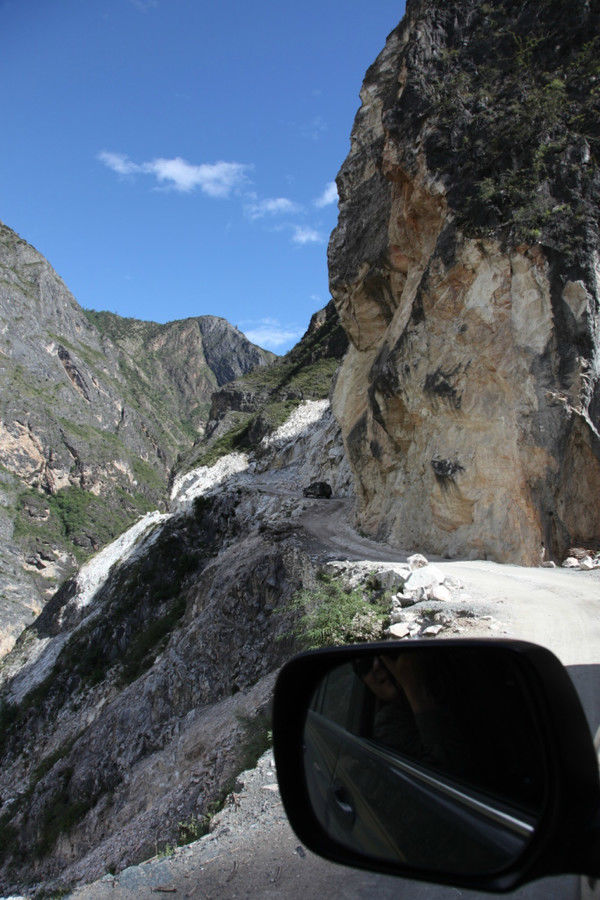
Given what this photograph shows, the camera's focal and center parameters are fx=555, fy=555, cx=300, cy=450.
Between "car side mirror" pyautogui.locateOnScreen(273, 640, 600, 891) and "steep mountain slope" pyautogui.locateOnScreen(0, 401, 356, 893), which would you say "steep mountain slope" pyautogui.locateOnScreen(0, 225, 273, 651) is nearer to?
"steep mountain slope" pyautogui.locateOnScreen(0, 401, 356, 893)

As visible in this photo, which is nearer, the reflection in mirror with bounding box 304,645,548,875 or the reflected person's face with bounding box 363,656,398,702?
the reflection in mirror with bounding box 304,645,548,875

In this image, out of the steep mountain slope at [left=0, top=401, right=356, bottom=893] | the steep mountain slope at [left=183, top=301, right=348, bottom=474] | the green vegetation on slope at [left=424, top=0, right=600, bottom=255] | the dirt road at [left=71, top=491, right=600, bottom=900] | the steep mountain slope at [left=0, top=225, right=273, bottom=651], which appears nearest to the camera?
the dirt road at [left=71, top=491, right=600, bottom=900]

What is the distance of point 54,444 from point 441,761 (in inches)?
4706

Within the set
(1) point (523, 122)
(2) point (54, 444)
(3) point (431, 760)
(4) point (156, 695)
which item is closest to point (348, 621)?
(3) point (431, 760)

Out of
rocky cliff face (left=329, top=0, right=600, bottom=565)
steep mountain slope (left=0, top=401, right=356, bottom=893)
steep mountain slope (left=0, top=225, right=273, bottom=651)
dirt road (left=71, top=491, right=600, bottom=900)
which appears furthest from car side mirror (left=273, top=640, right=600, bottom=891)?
steep mountain slope (left=0, top=225, right=273, bottom=651)

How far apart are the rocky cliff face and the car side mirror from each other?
36.1 ft

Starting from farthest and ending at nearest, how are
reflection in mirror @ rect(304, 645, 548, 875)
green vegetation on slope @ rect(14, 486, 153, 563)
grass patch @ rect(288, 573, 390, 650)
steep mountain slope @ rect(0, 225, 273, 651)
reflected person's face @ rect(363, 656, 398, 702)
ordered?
green vegetation on slope @ rect(14, 486, 153, 563) < steep mountain slope @ rect(0, 225, 273, 651) < grass patch @ rect(288, 573, 390, 650) < reflected person's face @ rect(363, 656, 398, 702) < reflection in mirror @ rect(304, 645, 548, 875)

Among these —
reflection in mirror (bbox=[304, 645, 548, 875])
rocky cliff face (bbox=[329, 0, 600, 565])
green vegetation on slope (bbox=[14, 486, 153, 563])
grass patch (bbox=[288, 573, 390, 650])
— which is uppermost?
rocky cliff face (bbox=[329, 0, 600, 565])

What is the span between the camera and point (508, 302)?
1335 centimetres

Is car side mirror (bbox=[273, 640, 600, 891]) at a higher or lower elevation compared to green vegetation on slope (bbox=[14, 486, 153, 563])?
higher

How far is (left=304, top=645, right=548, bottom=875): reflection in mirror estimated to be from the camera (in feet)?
4.49

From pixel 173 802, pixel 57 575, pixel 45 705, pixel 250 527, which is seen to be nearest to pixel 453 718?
pixel 173 802

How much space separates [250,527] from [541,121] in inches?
739

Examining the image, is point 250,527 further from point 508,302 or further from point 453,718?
point 453,718
